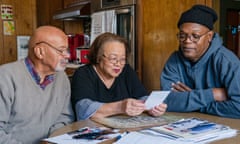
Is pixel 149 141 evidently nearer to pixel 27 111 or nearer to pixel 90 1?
pixel 27 111

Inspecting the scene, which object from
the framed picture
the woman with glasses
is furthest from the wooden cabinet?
the woman with glasses

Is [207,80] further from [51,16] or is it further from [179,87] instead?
[51,16]

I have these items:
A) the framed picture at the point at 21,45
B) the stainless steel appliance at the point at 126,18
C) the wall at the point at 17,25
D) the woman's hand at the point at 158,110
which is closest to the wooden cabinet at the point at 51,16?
the wall at the point at 17,25

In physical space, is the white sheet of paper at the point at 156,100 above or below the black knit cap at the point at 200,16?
below

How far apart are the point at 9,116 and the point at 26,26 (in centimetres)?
306

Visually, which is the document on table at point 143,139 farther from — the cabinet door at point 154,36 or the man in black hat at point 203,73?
the cabinet door at point 154,36

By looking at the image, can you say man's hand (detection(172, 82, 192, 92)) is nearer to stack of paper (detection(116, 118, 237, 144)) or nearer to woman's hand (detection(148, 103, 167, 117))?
woman's hand (detection(148, 103, 167, 117))

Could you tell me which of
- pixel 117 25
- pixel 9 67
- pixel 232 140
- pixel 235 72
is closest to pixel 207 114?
pixel 235 72

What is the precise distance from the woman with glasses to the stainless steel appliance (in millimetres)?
1068

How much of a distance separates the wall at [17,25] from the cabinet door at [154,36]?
200 centimetres

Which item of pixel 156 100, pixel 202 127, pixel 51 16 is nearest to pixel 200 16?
pixel 156 100

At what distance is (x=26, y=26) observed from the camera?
14.1 feet

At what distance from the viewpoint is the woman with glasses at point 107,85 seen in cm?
157

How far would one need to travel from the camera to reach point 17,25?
421 centimetres
